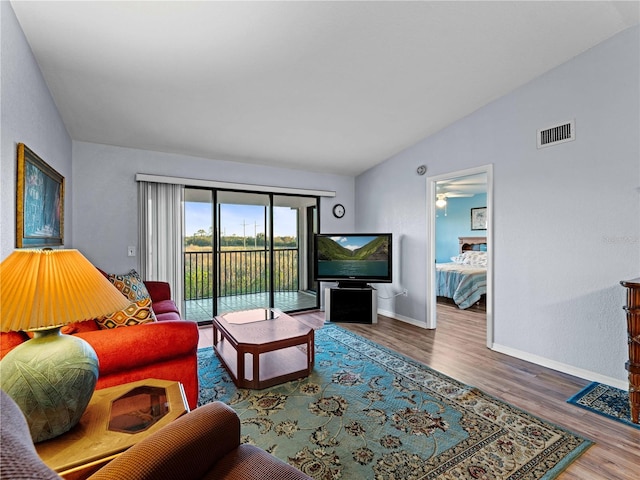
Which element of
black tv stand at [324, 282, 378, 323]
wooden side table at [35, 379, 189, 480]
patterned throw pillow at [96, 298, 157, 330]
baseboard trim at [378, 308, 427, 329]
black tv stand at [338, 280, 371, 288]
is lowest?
baseboard trim at [378, 308, 427, 329]

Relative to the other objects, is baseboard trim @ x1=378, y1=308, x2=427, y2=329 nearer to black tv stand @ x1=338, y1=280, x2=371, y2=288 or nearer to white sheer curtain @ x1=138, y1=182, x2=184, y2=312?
black tv stand @ x1=338, y1=280, x2=371, y2=288

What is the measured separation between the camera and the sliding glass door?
4234 mm

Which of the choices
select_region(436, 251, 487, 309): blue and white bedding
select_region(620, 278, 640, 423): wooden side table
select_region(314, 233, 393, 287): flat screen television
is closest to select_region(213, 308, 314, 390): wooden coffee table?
select_region(314, 233, 393, 287): flat screen television

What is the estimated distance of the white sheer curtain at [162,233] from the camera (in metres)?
3.71

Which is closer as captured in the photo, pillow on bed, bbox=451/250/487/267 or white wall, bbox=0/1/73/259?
white wall, bbox=0/1/73/259

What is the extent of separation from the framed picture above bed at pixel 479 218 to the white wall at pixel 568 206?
394 centimetres

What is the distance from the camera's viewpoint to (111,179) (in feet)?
11.7

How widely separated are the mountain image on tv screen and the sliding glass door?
632mm

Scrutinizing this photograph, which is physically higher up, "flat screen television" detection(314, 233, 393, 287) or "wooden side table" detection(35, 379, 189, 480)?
"flat screen television" detection(314, 233, 393, 287)

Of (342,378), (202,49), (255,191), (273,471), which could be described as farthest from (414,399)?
(255,191)

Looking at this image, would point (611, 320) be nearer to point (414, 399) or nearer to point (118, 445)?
point (414, 399)

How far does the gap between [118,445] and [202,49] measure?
7.59 feet

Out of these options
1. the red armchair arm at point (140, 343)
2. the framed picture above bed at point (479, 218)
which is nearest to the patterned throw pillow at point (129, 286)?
the red armchair arm at point (140, 343)

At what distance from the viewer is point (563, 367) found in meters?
2.78
